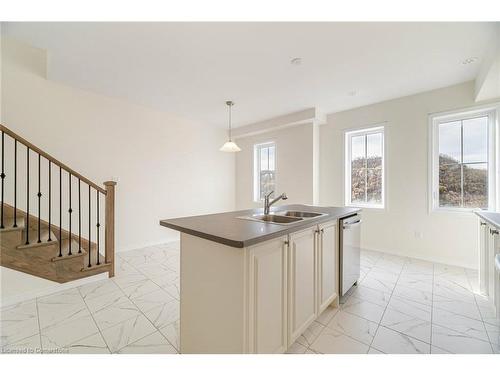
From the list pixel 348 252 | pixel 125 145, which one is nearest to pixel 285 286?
pixel 348 252

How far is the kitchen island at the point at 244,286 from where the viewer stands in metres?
1.19

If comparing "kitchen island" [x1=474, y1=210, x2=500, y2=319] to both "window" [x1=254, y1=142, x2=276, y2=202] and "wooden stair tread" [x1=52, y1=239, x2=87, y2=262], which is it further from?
"wooden stair tread" [x1=52, y1=239, x2=87, y2=262]

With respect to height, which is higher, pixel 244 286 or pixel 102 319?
Answer: pixel 244 286

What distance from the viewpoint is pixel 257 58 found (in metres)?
2.47

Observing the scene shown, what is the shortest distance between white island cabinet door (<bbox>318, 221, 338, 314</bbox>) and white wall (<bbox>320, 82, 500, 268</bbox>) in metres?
2.32

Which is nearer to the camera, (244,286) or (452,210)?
(244,286)

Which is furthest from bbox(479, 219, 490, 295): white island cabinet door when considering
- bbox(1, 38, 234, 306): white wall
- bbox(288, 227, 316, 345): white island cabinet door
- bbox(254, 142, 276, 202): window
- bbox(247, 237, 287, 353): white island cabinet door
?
bbox(1, 38, 234, 306): white wall

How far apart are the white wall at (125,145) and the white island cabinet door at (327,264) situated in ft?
11.4

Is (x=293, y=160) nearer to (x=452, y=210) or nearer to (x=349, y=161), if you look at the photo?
(x=349, y=161)

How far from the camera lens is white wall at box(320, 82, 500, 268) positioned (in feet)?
10.4

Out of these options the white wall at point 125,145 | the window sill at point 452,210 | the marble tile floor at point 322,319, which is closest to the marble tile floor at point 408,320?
the marble tile floor at point 322,319

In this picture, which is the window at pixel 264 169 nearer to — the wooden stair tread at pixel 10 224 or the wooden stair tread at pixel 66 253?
the wooden stair tread at pixel 66 253

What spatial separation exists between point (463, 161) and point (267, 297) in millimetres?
3804
